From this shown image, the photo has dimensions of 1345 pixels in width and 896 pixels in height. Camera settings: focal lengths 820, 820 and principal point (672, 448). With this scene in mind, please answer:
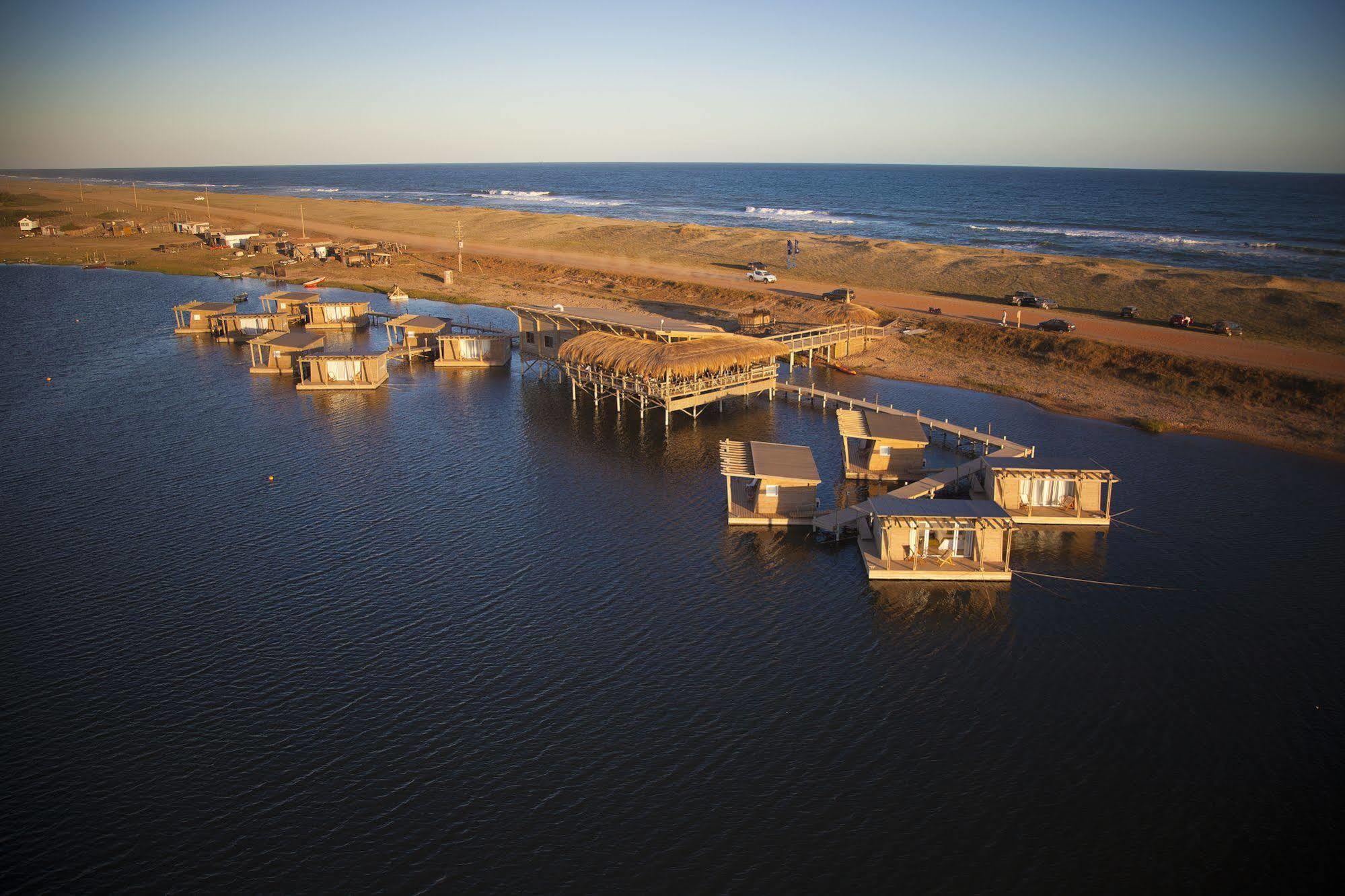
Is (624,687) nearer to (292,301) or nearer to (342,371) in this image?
(342,371)

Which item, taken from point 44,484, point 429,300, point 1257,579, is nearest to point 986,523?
point 1257,579

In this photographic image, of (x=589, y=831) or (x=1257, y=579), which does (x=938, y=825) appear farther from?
(x=1257, y=579)

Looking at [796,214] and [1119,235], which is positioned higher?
[796,214]

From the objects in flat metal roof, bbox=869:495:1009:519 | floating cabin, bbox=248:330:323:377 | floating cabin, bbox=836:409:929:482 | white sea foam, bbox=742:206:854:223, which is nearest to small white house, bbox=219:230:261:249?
floating cabin, bbox=248:330:323:377

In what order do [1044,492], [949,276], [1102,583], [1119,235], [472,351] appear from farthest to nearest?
[1119,235]
[949,276]
[472,351]
[1044,492]
[1102,583]

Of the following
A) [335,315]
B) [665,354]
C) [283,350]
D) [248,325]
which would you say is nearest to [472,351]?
[283,350]

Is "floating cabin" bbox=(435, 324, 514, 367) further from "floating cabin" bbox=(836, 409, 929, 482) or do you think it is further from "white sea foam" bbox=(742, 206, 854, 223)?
"white sea foam" bbox=(742, 206, 854, 223)
